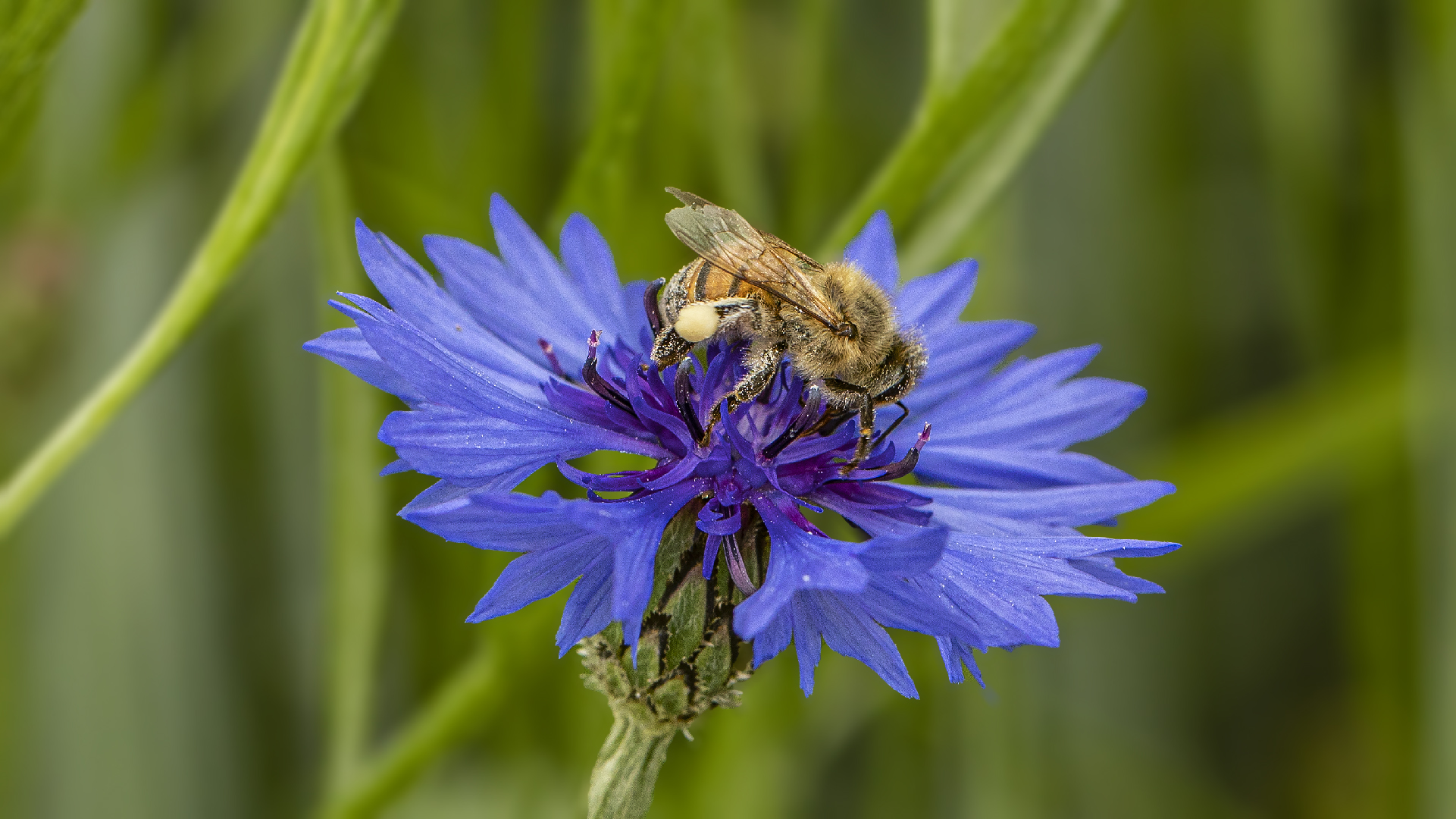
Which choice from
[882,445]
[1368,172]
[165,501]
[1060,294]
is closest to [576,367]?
[882,445]

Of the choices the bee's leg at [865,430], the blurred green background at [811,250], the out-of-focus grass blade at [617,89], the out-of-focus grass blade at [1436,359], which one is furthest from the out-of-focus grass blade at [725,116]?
the out-of-focus grass blade at [1436,359]

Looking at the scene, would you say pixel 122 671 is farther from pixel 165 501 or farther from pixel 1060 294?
pixel 1060 294

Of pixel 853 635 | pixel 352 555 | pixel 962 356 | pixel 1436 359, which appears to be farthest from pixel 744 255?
pixel 1436 359

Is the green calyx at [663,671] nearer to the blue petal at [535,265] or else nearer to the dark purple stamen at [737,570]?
the dark purple stamen at [737,570]

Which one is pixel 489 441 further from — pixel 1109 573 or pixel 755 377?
pixel 1109 573

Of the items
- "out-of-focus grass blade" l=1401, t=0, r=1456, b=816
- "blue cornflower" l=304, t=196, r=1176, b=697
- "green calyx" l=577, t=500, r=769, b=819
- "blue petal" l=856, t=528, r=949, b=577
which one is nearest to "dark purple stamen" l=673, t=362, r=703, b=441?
"blue cornflower" l=304, t=196, r=1176, b=697

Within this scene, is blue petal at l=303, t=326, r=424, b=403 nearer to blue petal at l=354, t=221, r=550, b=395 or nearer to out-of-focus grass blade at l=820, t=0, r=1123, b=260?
blue petal at l=354, t=221, r=550, b=395
